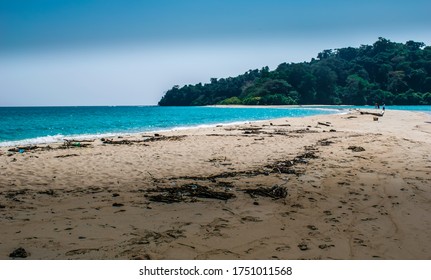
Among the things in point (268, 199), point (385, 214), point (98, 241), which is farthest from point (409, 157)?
point (98, 241)

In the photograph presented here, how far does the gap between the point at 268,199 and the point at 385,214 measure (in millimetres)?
1621

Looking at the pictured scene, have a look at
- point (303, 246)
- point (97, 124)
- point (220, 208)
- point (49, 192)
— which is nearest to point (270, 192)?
point (220, 208)

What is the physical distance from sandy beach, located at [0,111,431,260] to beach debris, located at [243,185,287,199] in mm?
19

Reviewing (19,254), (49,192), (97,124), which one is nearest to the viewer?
(19,254)

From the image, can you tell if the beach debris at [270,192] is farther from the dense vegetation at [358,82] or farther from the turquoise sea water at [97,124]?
the dense vegetation at [358,82]

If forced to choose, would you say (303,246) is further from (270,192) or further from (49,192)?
(49,192)

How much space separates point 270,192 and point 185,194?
4.69ft

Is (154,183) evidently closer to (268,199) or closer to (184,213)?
(184,213)

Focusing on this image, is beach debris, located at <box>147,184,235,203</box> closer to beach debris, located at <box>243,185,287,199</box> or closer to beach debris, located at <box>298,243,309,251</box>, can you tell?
beach debris, located at <box>243,185,287,199</box>

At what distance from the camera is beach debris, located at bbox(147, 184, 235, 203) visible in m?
4.80

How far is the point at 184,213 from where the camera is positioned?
13.8 ft

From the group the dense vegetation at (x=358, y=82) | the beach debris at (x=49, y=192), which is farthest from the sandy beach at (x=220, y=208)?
the dense vegetation at (x=358, y=82)

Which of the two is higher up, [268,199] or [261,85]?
Result: [261,85]

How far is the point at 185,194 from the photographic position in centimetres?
507
